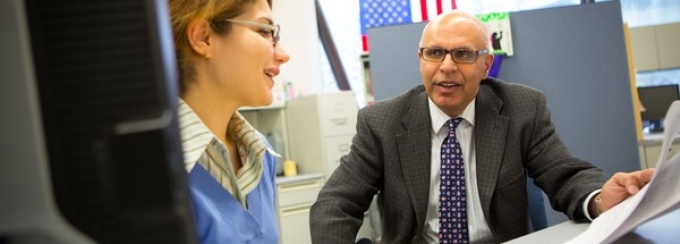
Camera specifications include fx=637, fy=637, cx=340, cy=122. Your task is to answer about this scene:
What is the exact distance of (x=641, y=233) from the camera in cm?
96

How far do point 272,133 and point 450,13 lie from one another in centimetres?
306

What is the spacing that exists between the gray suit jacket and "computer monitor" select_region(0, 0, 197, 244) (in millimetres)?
1300

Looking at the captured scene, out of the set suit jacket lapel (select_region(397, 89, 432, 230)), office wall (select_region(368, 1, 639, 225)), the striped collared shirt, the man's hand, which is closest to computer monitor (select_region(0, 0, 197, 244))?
the striped collared shirt

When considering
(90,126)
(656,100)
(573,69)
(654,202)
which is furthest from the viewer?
(656,100)

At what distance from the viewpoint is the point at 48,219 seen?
0.20 m

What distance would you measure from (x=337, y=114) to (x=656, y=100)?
2839 mm

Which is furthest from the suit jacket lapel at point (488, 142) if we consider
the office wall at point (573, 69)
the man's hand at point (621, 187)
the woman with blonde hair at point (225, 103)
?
the office wall at point (573, 69)

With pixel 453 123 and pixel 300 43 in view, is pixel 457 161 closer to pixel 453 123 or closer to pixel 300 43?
pixel 453 123

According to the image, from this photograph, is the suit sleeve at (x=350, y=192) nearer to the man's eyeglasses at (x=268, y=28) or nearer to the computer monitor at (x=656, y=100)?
the man's eyeglasses at (x=268, y=28)

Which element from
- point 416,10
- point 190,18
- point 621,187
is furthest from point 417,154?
point 416,10

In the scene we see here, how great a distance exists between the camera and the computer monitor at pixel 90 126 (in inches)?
7.6

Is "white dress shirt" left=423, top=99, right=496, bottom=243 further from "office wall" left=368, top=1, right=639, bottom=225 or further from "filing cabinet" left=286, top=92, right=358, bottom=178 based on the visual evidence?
"filing cabinet" left=286, top=92, right=358, bottom=178

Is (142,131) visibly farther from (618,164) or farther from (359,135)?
(618,164)

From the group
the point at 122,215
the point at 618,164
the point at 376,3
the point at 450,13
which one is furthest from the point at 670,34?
the point at 122,215
